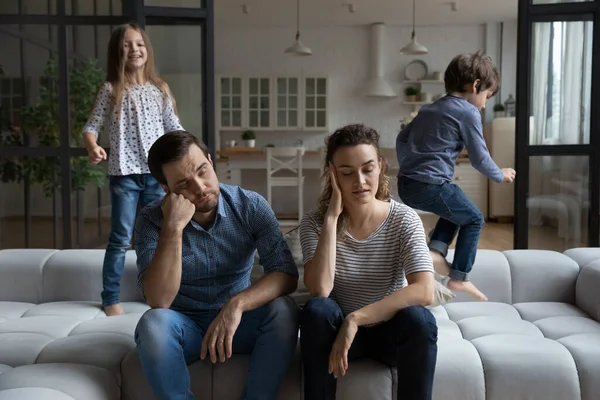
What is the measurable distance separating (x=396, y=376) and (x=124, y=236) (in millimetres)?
1379

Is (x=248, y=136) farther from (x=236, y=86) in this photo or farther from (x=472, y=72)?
(x=472, y=72)

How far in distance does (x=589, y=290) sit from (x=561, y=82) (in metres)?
1.55

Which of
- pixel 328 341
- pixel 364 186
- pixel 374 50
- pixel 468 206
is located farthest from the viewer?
pixel 374 50

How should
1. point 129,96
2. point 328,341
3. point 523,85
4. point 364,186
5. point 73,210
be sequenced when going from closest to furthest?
1. point 328,341
2. point 364,186
3. point 129,96
4. point 523,85
5. point 73,210

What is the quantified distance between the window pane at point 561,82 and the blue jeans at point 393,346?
2.15 m

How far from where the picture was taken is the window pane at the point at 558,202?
3.64 m

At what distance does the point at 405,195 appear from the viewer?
275 cm

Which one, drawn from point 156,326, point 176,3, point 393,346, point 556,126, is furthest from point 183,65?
point 393,346

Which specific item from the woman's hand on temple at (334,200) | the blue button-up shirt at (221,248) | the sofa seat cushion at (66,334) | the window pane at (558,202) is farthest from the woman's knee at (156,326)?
the window pane at (558,202)

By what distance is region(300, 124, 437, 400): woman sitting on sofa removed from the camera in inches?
70.5

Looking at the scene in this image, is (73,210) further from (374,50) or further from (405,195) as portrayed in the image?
(374,50)

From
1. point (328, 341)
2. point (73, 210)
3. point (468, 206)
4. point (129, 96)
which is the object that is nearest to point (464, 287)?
point (468, 206)

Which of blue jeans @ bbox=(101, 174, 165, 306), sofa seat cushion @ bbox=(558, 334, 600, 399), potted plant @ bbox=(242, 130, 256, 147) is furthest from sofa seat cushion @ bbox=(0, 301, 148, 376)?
potted plant @ bbox=(242, 130, 256, 147)

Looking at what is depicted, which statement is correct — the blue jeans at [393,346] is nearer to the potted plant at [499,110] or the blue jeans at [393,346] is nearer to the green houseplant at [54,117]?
the green houseplant at [54,117]
